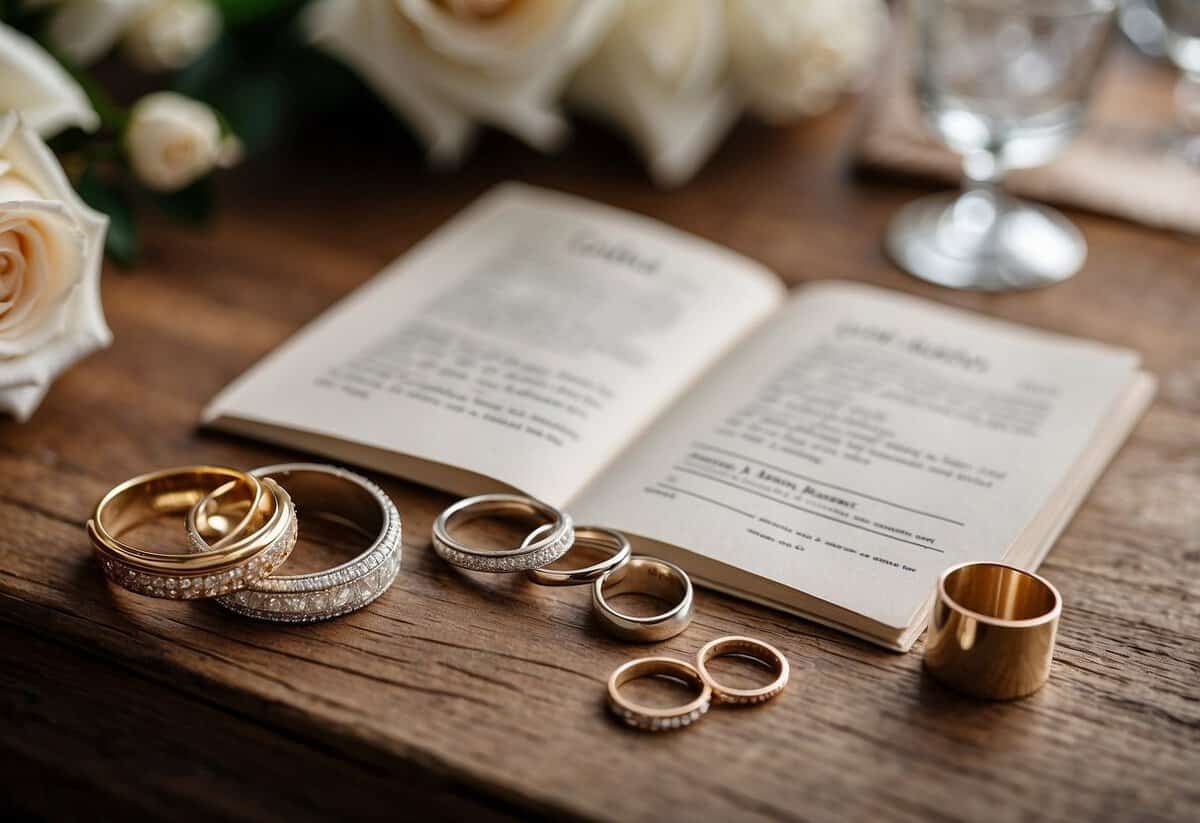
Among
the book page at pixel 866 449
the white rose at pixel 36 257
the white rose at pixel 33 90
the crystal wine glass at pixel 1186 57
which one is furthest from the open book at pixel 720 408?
the crystal wine glass at pixel 1186 57

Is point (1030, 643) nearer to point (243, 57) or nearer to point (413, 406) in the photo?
point (413, 406)

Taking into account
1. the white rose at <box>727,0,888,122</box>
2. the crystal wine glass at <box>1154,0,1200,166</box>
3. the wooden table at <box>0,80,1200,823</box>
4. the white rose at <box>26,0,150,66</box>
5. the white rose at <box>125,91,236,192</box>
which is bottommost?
the wooden table at <box>0,80,1200,823</box>

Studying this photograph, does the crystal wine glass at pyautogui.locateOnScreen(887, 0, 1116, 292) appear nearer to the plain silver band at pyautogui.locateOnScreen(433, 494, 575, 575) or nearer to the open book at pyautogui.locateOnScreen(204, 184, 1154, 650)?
Answer: the open book at pyautogui.locateOnScreen(204, 184, 1154, 650)

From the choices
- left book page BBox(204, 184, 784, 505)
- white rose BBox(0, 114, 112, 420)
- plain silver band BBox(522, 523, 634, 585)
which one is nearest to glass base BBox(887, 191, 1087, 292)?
left book page BBox(204, 184, 784, 505)

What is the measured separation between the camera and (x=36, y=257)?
0.85 m

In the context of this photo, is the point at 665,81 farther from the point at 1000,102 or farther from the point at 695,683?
the point at 695,683

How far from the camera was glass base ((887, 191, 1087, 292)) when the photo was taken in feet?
3.78

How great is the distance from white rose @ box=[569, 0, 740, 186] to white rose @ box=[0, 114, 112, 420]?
58 centimetres

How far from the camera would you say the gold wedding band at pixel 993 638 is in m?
0.70

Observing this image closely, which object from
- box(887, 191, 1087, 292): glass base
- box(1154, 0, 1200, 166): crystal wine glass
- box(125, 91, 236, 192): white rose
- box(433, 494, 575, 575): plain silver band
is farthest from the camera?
box(1154, 0, 1200, 166): crystal wine glass

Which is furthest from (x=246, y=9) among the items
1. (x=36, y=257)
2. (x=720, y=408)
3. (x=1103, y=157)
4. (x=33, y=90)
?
(x=1103, y=157)

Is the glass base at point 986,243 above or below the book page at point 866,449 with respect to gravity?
above

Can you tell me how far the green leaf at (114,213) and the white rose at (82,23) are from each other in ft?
0.40

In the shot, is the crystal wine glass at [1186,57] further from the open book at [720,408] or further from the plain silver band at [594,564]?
the plain silver band at [594,564]
